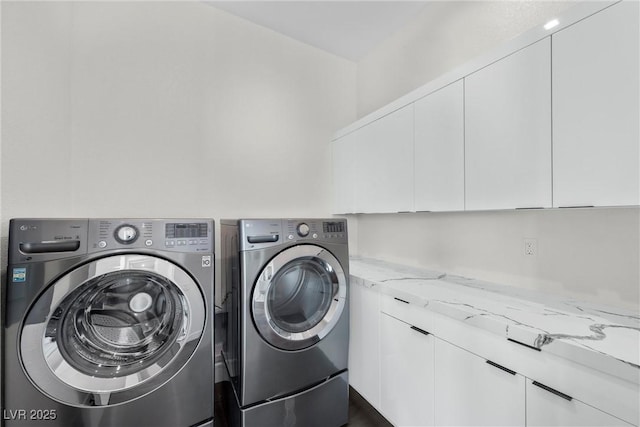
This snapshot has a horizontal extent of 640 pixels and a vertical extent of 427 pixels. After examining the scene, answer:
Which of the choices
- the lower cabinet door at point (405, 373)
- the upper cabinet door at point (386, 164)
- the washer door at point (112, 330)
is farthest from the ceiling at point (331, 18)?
the lower cabinet door at point (405, 373)

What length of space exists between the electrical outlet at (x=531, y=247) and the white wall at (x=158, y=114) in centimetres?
162

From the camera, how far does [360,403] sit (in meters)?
1.87

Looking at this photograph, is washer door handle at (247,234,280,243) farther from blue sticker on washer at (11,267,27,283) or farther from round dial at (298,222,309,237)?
blue sticker on washer at (11,267,27,283)

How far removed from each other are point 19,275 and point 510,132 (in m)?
2.11

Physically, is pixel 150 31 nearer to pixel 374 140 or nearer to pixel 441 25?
pixel 374 140

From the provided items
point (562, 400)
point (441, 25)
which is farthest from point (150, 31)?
point (562, 400)

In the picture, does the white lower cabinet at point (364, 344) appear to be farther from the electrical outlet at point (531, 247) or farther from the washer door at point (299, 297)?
the electrical outlet at point (531, 247)

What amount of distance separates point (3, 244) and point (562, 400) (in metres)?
2.22

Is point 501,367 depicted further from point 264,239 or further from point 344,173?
point 344,173

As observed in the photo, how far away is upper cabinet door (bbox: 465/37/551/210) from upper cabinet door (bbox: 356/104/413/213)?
0.44 meters

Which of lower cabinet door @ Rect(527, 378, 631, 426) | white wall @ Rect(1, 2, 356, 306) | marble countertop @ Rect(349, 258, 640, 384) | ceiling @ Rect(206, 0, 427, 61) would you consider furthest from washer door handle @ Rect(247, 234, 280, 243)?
ceiling @ Rect(206, 0, 427, 61)

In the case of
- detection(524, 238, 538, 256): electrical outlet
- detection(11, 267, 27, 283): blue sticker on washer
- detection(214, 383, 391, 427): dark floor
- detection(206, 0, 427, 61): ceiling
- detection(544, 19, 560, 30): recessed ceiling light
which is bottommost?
detection(214, 383, 391, 427): dark floor

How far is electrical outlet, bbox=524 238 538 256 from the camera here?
4.91ft

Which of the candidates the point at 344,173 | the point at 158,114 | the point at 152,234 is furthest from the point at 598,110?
the point at 158,114
